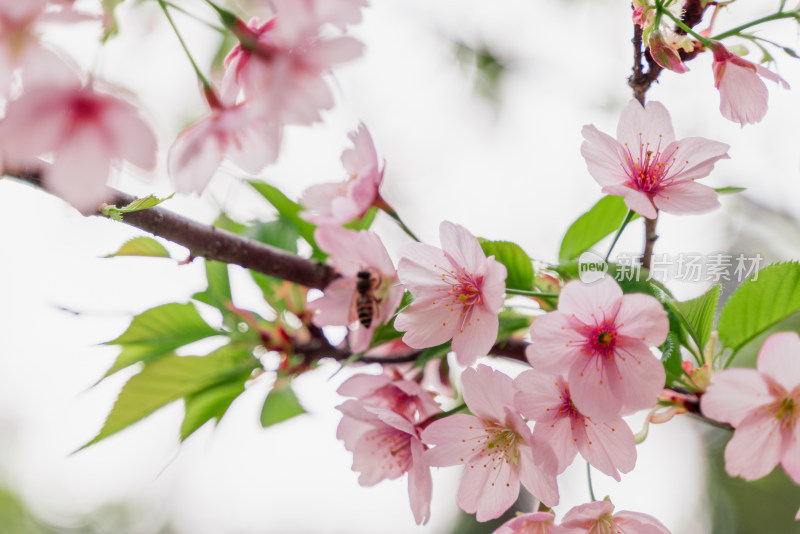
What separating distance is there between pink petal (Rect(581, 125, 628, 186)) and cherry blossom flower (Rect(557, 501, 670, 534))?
21cm

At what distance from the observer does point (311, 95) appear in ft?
1.09

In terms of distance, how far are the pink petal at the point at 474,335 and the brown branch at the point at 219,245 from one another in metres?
0.15

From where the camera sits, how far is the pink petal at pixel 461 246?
0.44 metres

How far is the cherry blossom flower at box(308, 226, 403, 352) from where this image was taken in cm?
52

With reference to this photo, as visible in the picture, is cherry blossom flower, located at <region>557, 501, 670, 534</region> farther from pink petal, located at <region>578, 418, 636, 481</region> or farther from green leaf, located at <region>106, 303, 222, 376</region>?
green leaf, located at <region>106, 303, 222, 376</region>

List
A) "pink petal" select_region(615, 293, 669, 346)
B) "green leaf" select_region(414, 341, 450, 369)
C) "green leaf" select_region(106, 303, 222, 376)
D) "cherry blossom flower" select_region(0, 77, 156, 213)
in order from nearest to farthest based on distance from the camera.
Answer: "cherry blossom flower" select_region(0, 77, 156, 213), "pink petal" select_region(615, 293, 669, 346), "green leaf" select_region(414, 341, 450, 369), "green leaf" select_region(106, 303, 222, 376)

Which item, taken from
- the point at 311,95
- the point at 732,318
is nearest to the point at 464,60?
the point at 732,318

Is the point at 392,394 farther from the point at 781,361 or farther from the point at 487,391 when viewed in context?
the point at 781,361

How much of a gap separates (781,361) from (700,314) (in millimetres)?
57

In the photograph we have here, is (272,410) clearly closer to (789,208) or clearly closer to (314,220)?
(314,220)

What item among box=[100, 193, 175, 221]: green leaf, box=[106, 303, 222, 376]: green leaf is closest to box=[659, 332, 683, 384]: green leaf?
box=[100, 193, 175, 221]: green leaf

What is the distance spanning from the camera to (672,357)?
441 millimetres

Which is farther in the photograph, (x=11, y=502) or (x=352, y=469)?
(x=11, y=502)

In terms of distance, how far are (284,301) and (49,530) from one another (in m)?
2.57
